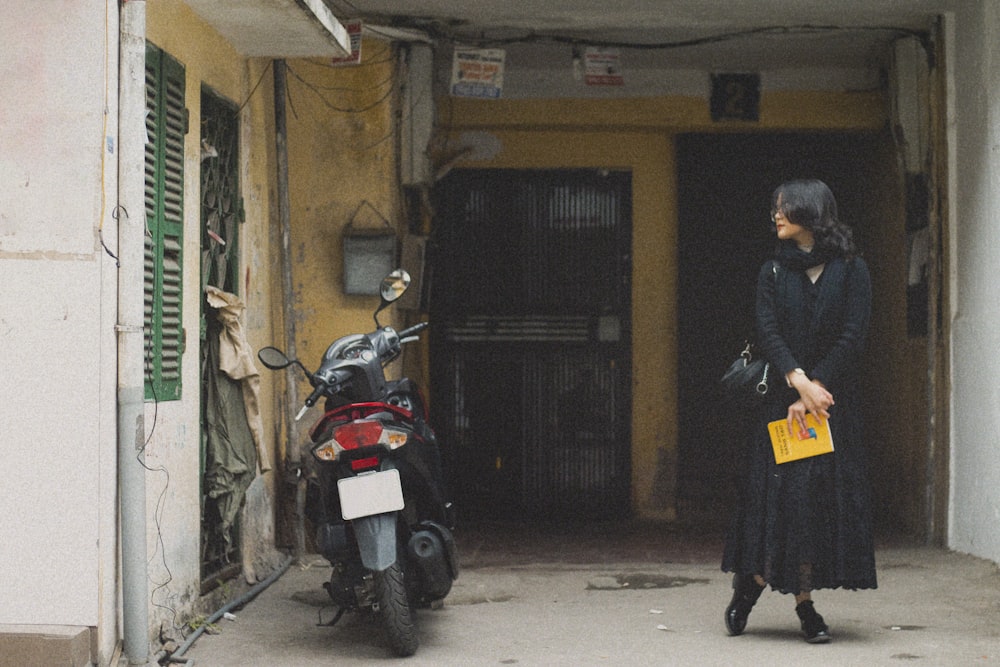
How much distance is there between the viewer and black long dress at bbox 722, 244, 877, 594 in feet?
17.2

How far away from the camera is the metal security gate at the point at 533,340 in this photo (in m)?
10.1

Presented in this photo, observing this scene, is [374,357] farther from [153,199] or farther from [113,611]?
[113,611]

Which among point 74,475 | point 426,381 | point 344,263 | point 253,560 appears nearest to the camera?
point 74,475

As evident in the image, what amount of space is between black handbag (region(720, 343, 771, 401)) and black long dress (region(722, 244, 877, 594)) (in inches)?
2.4

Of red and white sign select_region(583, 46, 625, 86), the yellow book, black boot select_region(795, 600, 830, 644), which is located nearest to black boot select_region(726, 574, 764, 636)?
black boot select_region(795, 600, 830, 644)

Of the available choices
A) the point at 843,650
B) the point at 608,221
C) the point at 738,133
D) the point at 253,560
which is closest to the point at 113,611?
the point at 253,560

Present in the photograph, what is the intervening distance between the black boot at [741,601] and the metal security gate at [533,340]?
460 centimetres

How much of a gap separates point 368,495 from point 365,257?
3140mm

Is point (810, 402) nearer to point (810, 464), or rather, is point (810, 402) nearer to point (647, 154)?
point (810, 464)

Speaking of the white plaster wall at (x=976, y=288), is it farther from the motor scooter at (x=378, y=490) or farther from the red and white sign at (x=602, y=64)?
the motor scooter at (x=378, y=490)

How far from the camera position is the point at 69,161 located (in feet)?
15.7

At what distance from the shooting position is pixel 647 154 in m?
10.2

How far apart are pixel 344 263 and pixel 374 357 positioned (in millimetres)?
2598

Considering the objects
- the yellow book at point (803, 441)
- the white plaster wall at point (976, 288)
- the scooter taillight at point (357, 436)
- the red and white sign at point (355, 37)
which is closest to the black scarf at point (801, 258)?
the yellow book at point (803, 441)
